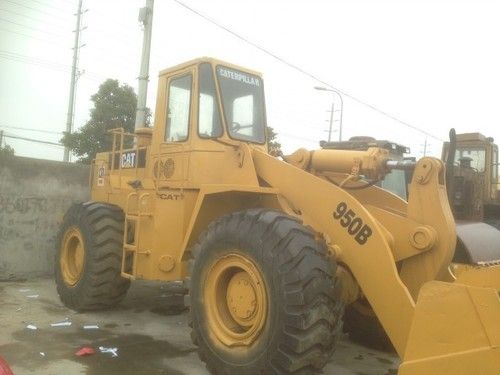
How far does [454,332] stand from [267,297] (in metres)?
1.41

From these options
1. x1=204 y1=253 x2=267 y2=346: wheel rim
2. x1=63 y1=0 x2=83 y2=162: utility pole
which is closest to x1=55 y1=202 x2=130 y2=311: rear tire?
x1=204 y1=253 x2=267 y2=346: wheel rim

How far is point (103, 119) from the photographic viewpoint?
17.9 m

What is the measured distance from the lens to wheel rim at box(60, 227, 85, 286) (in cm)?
690

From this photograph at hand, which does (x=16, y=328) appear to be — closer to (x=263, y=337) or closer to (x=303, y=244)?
(x=263, y=337)

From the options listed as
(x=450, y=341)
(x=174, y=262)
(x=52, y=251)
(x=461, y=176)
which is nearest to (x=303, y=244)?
(x=450, y=341)

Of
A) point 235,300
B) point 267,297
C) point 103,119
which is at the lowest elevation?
point 235,300

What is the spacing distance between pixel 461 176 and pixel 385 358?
262 inches

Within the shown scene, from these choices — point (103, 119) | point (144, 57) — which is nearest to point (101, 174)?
point (144, 57)

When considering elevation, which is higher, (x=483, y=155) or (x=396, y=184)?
(x=483, y=155)

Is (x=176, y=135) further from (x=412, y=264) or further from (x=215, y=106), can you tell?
(x=412, y=264)

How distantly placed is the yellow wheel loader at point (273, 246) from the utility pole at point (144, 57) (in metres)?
5.75

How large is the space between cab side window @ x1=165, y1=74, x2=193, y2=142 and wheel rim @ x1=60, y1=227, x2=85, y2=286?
216 centimetres

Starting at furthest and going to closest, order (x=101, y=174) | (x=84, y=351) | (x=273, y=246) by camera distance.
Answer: (x=101, y=174), (x=84, y=351), (x=273, y=246)

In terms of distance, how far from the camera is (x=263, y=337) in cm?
379
